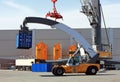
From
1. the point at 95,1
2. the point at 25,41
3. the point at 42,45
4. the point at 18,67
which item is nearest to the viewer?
the point at 25,41

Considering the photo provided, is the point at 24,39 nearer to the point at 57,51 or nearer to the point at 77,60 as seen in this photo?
the point at 77,60

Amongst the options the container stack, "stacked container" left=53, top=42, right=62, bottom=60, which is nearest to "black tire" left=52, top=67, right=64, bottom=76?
the container stack

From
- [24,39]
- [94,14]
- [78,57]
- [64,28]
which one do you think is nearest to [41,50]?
[94,14]

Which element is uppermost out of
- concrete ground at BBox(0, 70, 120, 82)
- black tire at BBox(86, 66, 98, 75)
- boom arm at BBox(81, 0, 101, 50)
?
boom arm at BBox(81, 0, 101, 50)

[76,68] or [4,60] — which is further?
[4,60]

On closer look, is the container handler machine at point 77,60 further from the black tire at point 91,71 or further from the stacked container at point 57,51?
the stacked container at point 57,51

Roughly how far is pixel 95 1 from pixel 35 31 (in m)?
46.0

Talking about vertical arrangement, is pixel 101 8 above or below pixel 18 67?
above

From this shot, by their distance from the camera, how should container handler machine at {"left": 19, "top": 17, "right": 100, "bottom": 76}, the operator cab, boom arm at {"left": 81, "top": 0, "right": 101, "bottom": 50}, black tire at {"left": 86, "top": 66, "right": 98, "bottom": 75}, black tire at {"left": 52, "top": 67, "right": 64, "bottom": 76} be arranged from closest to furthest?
black tire at {"left": 52, "top": 67, "right": 64, "bottom": 76} < container handler machine at {"left": 19, "top": 17, "right": 100, "bottom": 76} < black tire at {"left": 86, "top": 66, "right": 98, "bottom": 75} < the operator cab < boom arm at {"left": 81, "top": 0, "right": 101, "bottom": 50}

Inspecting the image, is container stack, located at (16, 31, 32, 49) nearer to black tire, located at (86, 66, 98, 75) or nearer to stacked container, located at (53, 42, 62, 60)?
black tire, located at (86, 66, 98, 75)

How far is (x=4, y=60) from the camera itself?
384 ft

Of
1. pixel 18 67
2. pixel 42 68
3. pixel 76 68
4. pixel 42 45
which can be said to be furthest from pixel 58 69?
pixel 42 45

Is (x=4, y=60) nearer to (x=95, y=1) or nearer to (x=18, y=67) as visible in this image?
(x=18, y=67)

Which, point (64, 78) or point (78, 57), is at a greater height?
point (78, 57)
